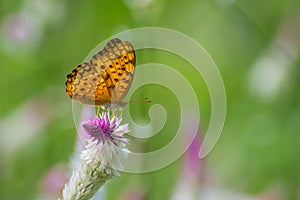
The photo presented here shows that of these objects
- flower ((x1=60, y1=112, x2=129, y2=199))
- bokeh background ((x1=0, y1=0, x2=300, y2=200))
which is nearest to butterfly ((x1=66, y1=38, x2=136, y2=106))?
flower ((x1=60, y1=112, x2=129, y2=199))

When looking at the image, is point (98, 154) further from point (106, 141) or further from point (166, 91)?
point (166, 91)

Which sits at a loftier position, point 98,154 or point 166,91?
point 166,91

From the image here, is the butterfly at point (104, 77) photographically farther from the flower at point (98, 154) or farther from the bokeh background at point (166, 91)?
the bokeh background at point (166, 91)

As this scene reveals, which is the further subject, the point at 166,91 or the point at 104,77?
the point at 166,91

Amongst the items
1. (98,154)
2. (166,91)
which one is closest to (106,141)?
(98,154)

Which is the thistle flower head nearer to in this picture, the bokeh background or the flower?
the flower
